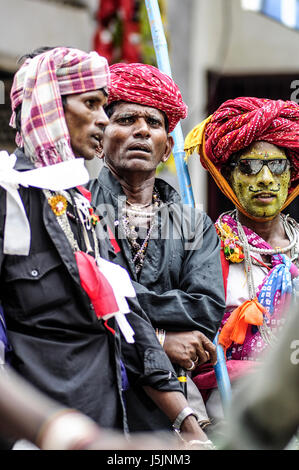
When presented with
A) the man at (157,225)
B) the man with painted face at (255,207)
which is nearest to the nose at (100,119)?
the man at (157,225)

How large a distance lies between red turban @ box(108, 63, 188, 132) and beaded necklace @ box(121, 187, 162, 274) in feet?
1.42

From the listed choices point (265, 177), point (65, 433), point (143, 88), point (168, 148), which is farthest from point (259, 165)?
point (65, 433)

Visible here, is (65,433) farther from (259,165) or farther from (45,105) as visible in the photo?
(259,165)

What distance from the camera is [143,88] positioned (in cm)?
384

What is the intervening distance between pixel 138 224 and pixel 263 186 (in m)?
0.75

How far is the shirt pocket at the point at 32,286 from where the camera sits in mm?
2729

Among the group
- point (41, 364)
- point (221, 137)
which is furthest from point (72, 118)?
point (221, 137)

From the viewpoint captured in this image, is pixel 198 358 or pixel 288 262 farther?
pixel 288 262

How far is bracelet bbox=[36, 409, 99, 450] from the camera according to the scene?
1774 mm

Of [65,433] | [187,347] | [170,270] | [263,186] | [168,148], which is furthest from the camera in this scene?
[263,186]

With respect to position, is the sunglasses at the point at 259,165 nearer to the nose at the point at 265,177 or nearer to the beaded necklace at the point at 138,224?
the nose at the point at 265,177

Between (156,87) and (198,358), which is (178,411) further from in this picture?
(156,87)

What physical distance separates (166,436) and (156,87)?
5.03 feet

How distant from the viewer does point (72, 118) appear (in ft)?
9.89
